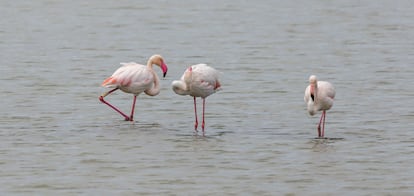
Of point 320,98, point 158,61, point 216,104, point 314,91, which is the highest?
point 158,61

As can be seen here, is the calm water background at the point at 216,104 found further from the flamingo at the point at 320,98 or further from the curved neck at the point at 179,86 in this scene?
the curved neck at the point at 179,86

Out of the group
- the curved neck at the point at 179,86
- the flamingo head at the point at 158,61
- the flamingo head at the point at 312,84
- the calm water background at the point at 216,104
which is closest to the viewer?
the calm water background at the point at 216,104

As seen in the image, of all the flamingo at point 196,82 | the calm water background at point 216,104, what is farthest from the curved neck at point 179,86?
the calm water background at point 216,104

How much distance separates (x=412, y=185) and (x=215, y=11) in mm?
18915

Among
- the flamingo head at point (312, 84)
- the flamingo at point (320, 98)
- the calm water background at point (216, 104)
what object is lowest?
the calm water background at point (216, 104)

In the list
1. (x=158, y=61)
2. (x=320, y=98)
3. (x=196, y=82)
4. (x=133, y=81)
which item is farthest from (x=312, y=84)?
(x=158, y=61)

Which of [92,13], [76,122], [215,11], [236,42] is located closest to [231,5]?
[215,11]

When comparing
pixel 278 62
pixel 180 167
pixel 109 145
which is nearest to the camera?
pixel 180 167

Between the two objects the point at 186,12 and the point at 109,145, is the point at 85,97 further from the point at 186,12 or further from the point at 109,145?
the point at 186,12

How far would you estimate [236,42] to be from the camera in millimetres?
25109

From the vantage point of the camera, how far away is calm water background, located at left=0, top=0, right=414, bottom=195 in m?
12.5

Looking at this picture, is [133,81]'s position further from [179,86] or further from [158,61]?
[179,86]

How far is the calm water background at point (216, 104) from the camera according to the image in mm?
12539

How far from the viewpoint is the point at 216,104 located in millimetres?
17797
